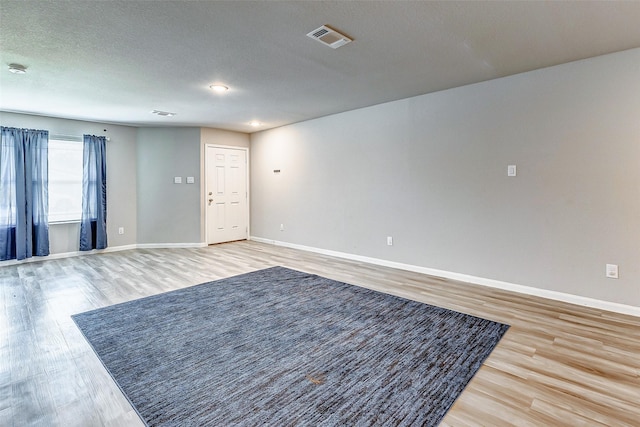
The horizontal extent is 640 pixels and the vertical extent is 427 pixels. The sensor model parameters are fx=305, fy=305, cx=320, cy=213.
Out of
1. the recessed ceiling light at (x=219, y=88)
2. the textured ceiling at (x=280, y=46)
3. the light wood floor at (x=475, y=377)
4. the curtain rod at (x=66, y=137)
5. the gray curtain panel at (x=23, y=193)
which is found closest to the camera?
the light wood floor at (x=475, y=377)

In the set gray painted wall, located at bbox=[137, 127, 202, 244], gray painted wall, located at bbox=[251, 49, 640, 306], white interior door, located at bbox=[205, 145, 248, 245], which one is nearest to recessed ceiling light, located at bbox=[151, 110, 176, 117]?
gray painted wall, located at bbox=[137, 127, 202, 244]

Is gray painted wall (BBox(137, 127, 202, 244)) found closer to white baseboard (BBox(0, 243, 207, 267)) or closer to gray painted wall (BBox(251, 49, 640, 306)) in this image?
white baseboard (BBox(0, 243, 207, 267))

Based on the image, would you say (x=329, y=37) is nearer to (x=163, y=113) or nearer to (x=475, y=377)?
(x=475, y=377)

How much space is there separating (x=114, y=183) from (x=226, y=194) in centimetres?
214

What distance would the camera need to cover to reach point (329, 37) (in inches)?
99.9

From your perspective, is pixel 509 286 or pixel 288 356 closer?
pixel 288 356

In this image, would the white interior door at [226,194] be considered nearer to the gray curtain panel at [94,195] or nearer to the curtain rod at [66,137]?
the gray curtain panel at [94,195]

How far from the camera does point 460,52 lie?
9.45 ft

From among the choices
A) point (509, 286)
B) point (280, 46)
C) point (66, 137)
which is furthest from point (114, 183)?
point (509, 286)

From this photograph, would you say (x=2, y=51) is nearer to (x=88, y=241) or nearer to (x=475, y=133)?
(x=88, y=241)

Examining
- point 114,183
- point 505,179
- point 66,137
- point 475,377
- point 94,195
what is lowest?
point 475,377

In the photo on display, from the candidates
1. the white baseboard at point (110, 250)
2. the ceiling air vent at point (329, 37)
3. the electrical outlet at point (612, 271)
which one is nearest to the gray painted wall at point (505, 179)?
the electrical outlet at point (612, 271)

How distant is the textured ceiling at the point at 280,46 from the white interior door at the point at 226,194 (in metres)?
2.42

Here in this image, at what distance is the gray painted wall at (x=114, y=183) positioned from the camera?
5414mm
